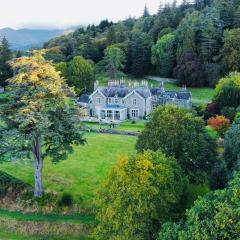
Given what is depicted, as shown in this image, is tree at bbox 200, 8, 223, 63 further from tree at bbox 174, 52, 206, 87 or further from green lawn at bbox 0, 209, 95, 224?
green lawn at bbox 0, 209, 95, 224

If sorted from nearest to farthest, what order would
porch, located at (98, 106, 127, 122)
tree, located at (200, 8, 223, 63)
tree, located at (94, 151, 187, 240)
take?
tree, located at (94, 151, 187, 240)
porch, located at (98, 106, 127, 122)
tree, located at (200, 8, 223, 63)

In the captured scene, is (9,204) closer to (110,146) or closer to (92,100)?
(110,146)

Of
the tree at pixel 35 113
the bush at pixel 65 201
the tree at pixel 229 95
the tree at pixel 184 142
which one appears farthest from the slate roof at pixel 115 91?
the bush at pixel 65 201

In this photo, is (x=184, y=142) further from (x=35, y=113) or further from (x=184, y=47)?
(x=184, y=47)

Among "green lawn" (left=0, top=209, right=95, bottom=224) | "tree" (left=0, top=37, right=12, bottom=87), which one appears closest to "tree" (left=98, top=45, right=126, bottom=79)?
"tree" (left=0, top=37, right=12, bottom=87)

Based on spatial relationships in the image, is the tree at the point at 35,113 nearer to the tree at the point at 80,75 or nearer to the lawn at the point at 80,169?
the lawn at the point at 80,169

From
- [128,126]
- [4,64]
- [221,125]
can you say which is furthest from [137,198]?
[4,64]
